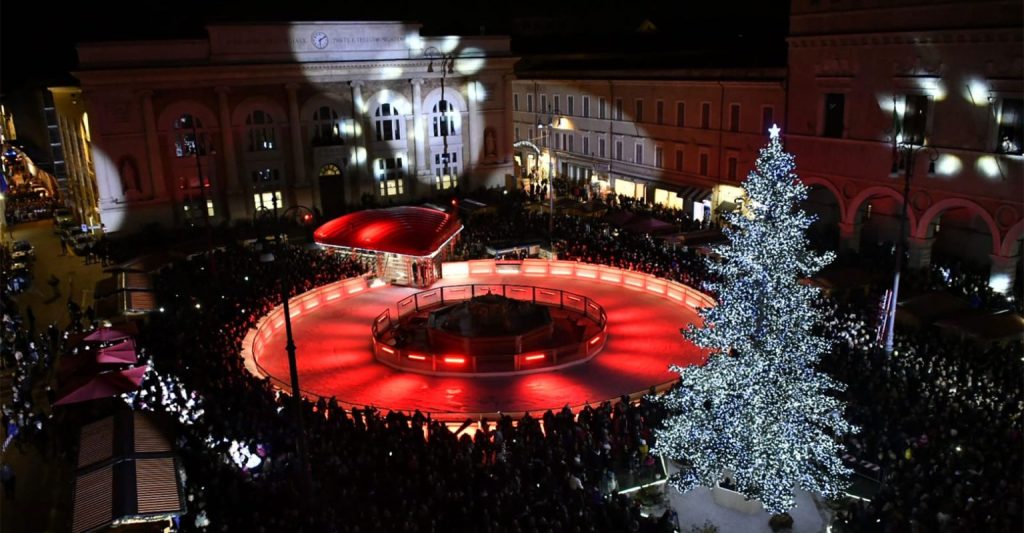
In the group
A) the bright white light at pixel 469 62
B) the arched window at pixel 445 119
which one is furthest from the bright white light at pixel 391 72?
the bright white light at pixel 469 62

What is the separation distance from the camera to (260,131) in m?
45.4

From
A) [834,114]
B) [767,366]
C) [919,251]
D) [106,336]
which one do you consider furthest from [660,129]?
[106,336]

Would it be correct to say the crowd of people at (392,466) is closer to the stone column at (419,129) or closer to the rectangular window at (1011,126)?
the rectangular window at (1011,126)

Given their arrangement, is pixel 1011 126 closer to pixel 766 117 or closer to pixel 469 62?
pixel 766 117

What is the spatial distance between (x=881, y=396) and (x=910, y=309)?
763cm

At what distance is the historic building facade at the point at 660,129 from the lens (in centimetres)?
3794

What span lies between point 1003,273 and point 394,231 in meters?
23.6

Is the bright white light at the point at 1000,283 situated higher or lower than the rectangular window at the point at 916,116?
lower

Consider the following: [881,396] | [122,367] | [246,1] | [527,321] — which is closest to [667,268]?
[527,321]

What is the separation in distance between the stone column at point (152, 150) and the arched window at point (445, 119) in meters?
17.3

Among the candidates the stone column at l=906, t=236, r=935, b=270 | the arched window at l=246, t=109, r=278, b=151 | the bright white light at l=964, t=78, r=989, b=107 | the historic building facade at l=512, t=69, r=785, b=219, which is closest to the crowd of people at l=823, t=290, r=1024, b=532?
the stone column at l=906, t=236, r=935, b=270

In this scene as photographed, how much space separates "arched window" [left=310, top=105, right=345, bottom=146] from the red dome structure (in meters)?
14.1

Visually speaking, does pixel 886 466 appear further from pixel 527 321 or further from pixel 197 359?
pixel 197 359

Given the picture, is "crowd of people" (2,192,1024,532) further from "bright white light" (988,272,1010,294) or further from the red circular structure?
"bright white light" (988,272,1010,294)
